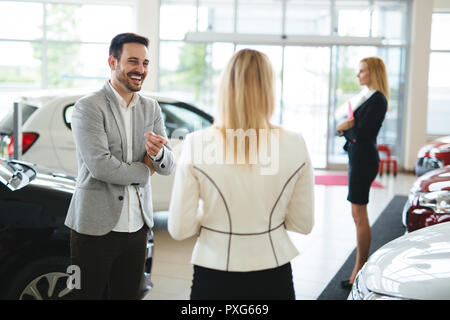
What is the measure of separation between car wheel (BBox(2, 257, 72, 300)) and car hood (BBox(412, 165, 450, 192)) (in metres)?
2.55

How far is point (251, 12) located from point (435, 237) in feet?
32.7

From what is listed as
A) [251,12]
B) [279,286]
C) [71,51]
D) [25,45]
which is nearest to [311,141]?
[251,12]

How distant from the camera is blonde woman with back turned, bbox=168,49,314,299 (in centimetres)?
176

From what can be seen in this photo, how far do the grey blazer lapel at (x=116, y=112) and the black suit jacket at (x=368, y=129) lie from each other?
202 cm

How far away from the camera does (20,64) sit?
12273mm


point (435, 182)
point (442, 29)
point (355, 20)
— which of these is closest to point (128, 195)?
point (435, 182)

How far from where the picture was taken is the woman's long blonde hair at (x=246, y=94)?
1.75 m

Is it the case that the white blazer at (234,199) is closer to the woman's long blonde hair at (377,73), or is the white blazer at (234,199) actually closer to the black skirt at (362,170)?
the black skirt at (362,170)

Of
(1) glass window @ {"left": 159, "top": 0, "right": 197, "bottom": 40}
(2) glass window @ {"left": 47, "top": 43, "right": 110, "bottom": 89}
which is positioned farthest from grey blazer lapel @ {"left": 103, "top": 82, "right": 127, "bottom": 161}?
(2) glass window @ {"left": 47, "top": 43, "right": 110, "bottom": 89}

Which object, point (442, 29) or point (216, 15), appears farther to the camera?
point (216, 15)

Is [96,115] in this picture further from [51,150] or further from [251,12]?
[251,12]

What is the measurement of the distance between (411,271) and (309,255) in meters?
2.84

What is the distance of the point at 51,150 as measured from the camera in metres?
4.97

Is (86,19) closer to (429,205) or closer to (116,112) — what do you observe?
(429,205)
